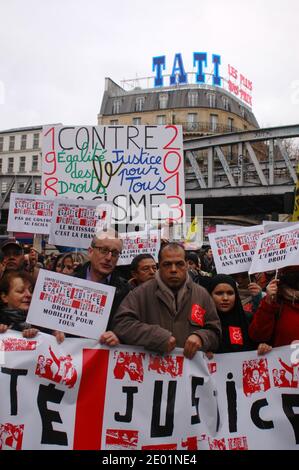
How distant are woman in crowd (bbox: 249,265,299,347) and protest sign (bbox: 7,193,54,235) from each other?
348 centimetres

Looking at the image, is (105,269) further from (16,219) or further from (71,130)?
(71,130)

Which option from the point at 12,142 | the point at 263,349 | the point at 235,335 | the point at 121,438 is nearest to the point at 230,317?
the point at 235,335

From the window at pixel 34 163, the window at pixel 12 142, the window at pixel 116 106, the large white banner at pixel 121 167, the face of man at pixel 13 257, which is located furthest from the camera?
the window at pixel 12 142

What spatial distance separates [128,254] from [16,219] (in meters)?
1.54

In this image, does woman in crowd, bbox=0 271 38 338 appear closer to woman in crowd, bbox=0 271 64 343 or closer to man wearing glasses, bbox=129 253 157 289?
woman in crowd, bbox=0 271 64 343

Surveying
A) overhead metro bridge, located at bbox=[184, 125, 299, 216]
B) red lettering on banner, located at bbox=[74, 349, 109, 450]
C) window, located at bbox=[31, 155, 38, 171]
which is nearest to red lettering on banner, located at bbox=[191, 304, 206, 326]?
red lettering on banner, located at bbox=[74, 349, 109, 450]

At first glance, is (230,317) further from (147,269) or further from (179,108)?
(179,108)

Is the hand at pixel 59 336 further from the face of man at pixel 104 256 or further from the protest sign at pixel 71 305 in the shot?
the face of man at pixel 104 256

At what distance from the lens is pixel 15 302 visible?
3.48 m

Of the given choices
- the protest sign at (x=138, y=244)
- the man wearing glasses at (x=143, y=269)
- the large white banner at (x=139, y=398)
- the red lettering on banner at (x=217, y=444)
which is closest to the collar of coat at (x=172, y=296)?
the large white banner at (x=139, y=398)

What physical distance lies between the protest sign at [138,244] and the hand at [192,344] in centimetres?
295

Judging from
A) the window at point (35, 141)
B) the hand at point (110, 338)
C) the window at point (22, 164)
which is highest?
the window at point (35, 141)

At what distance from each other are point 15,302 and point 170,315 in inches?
46.3

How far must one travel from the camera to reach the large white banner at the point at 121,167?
6.18m
